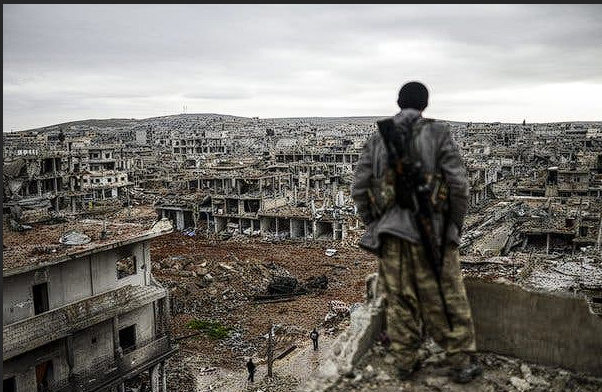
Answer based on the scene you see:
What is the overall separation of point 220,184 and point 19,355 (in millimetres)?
41756

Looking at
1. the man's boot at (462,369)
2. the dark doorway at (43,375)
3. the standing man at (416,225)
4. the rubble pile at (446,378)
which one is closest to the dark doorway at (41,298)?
the dark doorway at (43,375)

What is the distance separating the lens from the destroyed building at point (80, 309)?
14.0m

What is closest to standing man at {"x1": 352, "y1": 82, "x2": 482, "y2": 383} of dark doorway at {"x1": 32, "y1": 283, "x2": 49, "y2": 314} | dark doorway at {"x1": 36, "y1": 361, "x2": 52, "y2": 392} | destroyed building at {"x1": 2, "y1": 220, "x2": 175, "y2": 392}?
destroyed building at {"x1": 2, "y1": 220, "x2": 175, "y2": 392}

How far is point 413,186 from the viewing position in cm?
411

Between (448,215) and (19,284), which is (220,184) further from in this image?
(448,215)

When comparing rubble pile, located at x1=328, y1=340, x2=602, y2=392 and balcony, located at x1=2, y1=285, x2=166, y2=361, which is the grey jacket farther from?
balcony, located at x1=2, y1=285, x2=166, y2=361

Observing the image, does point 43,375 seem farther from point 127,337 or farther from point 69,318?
point 127,337

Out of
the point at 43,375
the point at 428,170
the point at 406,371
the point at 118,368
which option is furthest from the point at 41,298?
the point at 428,170

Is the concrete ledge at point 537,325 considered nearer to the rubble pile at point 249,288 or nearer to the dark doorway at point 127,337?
the dark doorway at point 127,337

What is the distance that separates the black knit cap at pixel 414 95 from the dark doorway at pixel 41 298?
13.3 metres

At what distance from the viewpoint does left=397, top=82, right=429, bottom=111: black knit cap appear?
4.40 metres

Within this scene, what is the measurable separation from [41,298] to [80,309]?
106 centimetres

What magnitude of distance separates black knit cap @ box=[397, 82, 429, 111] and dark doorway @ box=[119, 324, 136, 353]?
15981 mm

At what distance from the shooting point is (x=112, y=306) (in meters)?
16.2
